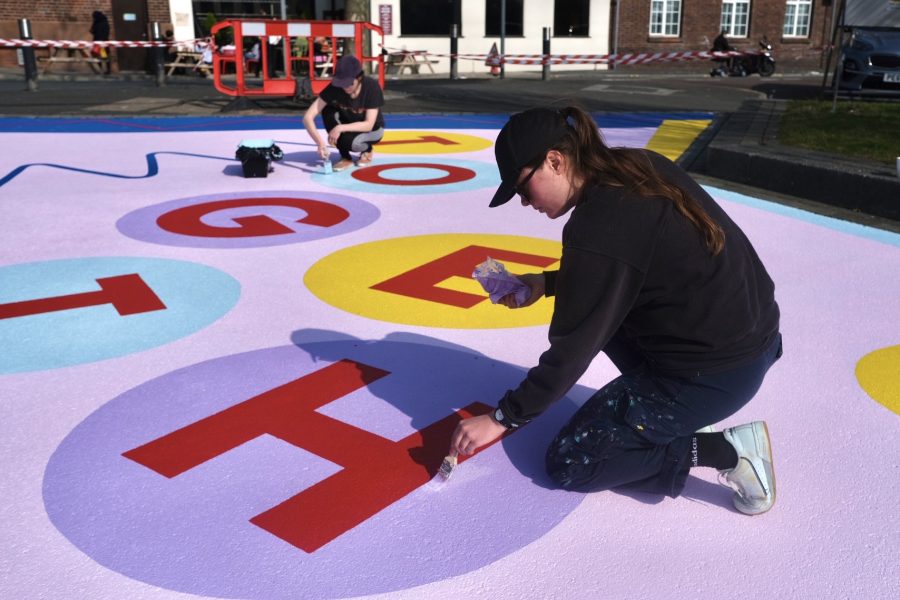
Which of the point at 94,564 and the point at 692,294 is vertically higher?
the point at 692,294

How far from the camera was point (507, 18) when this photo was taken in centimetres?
2659

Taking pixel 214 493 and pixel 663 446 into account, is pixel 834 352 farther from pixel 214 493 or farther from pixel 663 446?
pixel 214 493

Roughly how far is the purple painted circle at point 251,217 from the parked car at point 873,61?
10473 millimetres

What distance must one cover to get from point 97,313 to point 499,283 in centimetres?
250

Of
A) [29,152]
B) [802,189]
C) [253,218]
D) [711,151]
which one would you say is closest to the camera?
[253,218]

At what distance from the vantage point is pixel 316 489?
2604 millimetres

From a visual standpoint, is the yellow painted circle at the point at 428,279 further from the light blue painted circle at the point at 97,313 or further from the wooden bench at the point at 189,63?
the wooden bench at the point at 189,63

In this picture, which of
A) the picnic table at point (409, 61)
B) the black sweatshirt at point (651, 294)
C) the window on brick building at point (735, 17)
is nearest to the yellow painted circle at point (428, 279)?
the black sweatshirt at point (651, 294)

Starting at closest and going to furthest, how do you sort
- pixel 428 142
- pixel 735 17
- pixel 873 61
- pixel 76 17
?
pixel 428 142 < pixel 873 61 < pixel 76 17 < pixel 735 17

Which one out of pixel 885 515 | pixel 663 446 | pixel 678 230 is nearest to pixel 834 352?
pixel 885 515

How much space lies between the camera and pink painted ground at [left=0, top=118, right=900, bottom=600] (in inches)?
86.9

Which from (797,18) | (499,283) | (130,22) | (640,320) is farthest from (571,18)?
→ (640,320)

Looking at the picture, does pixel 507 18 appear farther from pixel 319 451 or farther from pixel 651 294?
pixel 651 294

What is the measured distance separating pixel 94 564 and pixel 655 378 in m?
1.70
